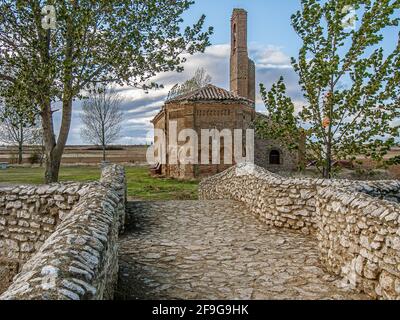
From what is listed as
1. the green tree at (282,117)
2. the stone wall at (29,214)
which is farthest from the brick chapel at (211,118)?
the stone wall at (29,214)

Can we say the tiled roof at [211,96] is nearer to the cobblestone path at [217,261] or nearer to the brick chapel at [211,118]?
the brick chapel at [211,118]

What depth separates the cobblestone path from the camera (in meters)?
4.96

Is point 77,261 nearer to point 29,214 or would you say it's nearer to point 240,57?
point 29,214

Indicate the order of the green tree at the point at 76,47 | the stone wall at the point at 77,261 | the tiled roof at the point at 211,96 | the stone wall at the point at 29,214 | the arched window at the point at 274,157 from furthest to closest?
the arched window at the point at 274,157, the tiled roof at the point at 211,96, the green tree at the point at 76,47, the stone wall at the point at 29,214, the stone wall at the point at 77,261

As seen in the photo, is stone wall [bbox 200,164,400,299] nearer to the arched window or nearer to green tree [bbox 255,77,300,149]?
green tree [bbox 255,77,300,149]

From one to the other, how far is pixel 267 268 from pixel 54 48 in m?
10.8

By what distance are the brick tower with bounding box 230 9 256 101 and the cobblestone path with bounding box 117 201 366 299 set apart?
95.9 feet

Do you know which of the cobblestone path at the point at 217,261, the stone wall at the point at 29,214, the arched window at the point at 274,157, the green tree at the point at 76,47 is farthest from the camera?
the arched window at the point at 274,157

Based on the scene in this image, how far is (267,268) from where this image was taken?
594cm

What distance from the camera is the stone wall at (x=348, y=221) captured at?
166 inches

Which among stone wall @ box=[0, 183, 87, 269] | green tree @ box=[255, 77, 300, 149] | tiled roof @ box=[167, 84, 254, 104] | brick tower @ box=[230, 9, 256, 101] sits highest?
brick tower @ box=[230, 9, 256, 101]

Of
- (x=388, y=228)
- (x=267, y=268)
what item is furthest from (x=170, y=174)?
(x=388, y=228)

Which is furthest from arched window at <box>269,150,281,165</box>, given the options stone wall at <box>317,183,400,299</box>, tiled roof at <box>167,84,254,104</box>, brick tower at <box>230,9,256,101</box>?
stone wall at <box>317,183,400,299</box>

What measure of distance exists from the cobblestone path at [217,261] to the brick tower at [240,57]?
2923cm
